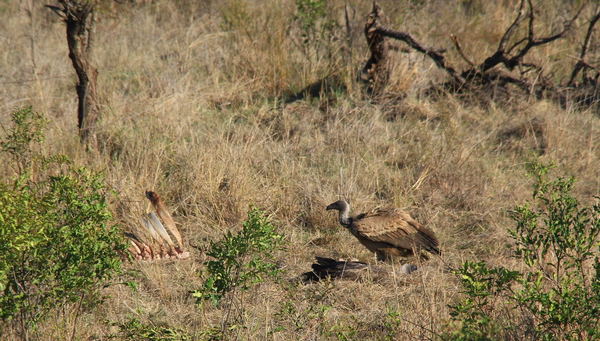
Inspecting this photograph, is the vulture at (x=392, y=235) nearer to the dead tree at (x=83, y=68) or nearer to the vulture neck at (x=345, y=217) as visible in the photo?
the vulture neck at (x=345, y=217)

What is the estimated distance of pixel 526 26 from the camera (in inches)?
392

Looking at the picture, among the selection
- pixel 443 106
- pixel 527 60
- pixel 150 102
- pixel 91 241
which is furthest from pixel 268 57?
pixel 91 241

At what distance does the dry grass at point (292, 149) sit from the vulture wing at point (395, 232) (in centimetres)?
29

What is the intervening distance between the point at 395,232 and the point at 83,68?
3928 mm

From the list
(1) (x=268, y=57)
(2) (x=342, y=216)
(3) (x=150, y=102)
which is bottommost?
(2) (x=342, y=216)

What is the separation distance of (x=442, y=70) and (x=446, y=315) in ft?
18.6

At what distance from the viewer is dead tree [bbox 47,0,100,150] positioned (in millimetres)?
5992

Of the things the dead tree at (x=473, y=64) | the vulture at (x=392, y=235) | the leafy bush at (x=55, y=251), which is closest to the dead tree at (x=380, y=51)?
the dead tree at (x=473, y=64)

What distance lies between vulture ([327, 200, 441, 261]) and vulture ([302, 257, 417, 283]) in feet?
1.11

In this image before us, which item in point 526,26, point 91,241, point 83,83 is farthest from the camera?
point 526,26

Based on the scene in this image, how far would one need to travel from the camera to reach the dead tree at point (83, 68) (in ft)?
19.7

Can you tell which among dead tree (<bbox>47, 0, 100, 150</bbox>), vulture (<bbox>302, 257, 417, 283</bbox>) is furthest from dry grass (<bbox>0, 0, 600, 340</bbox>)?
dead tree (<bbox>47, 0, 100, 150</bbox>)

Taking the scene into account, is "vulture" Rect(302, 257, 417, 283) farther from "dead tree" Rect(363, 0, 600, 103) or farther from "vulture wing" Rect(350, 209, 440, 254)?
"dead tree" Rect(363, 0, 600, 103)

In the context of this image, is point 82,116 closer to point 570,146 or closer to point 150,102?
point 150,102
